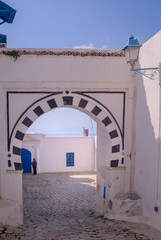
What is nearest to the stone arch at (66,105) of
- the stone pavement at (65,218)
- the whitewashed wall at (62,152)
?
the stone pavement at (65,218)

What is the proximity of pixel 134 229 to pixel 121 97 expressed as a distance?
3013mm

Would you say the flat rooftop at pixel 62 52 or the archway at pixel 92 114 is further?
the archway at pixel 92 114

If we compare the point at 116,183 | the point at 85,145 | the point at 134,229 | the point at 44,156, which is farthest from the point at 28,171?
the point at 134,229

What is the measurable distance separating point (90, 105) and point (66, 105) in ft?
1.99

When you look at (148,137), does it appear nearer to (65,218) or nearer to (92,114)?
(92,114)

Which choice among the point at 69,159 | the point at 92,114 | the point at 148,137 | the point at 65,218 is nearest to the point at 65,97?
the point at 92,114

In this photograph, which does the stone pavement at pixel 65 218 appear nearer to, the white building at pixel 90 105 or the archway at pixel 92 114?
the white building at pixel 90 105

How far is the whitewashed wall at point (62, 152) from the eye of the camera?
42.7 ft

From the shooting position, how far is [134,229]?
440 cm

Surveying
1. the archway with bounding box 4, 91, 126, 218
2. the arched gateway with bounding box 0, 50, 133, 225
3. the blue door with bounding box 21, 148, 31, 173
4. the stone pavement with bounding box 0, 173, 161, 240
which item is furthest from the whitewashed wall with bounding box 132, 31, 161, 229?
the blue door with bounding box 21, 148, 31, 173

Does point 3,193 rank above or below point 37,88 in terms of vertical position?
below

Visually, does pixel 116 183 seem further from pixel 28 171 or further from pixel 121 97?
pixel 28 171

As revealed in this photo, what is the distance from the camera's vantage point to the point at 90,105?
5398mm

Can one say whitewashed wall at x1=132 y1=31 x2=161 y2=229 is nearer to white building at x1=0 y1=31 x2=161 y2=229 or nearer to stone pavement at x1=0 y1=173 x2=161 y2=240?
white building at x1=0 y1=31 x2=161 y2=229
